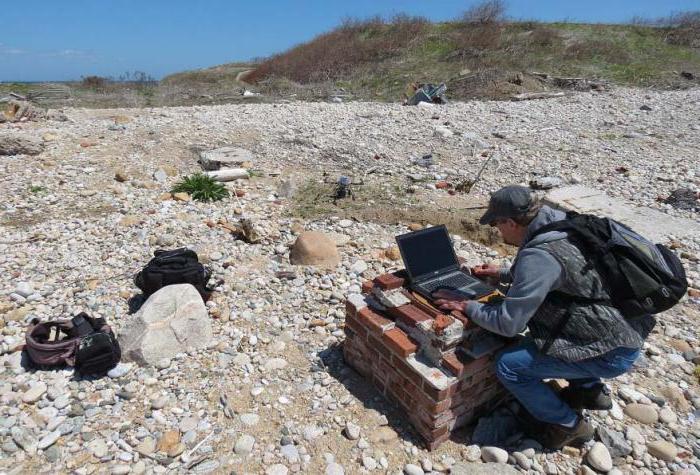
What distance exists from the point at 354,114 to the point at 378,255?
7958mm

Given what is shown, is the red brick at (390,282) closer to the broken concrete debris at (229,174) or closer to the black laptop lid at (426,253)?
the black laptop lid at (426,253)

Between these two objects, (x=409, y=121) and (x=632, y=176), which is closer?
(x=632, y=176)

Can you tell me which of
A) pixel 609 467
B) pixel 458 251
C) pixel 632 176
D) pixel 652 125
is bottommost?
pixel 609 467

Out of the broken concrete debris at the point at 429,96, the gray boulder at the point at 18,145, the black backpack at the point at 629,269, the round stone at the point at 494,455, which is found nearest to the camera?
the black backpack at the point at 629,269

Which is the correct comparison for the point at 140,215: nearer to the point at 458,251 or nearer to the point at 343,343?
the point at 343,343

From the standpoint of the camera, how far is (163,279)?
411 centimetres

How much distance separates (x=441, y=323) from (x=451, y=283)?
59 cm

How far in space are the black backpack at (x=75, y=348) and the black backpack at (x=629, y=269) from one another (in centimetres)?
329

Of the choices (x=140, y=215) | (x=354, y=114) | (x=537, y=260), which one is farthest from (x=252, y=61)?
(x=537, y=260)

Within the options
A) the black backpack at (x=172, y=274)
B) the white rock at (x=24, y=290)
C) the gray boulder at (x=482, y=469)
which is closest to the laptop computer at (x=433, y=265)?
the gray boulder at (x=482, y=469)

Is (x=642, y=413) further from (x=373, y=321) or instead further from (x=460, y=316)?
(x=373, y=321)

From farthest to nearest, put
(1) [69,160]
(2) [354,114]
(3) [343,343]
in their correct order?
(2) [354,114]
(1) [69,160]
(3) [343,343]

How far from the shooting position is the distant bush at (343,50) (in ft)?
74.1

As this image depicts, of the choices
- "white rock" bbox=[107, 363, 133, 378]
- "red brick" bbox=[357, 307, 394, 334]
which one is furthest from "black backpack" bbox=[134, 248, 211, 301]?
"red brick" bbox=[357, 307, 394, 334]
